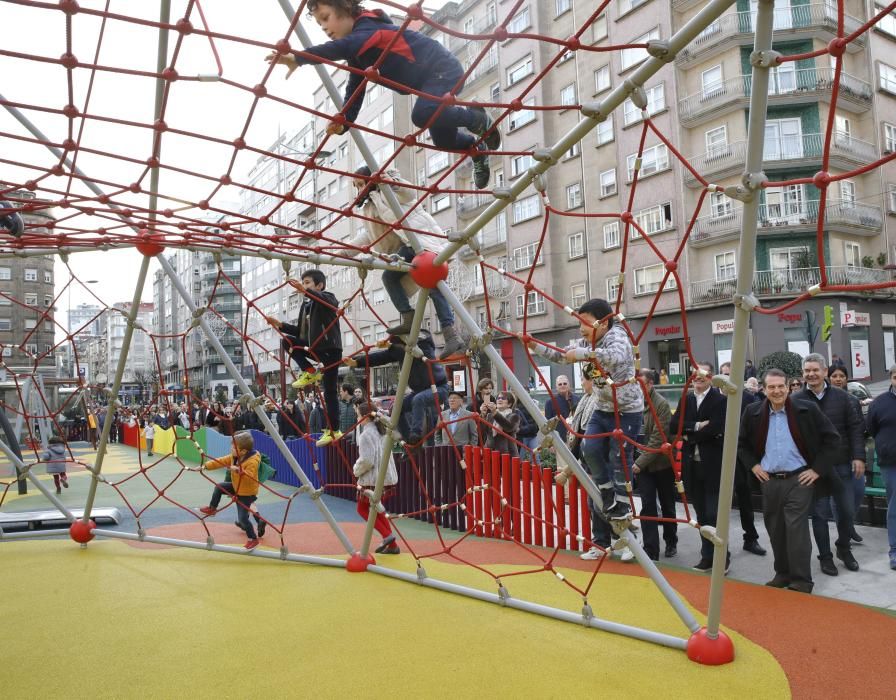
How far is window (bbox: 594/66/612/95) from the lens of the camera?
19.7 meters

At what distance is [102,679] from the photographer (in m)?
2.85

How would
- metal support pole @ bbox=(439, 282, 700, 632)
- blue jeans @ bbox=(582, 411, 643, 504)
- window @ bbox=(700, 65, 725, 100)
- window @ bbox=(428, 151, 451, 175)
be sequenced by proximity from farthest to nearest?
window @ bbox=(428, 151, 451, 175) < window @ bbox=(700, 65, 725, 100) < blue jeans @ bbox=(582, 411, 643, 504) < metal support pole @ bbox=(439, 282, 700, 632)

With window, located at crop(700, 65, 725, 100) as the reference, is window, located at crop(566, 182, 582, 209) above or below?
below

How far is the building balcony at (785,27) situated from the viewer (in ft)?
57.5

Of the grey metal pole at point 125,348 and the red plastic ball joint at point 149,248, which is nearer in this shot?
the red plastic ball joint at point 149,248

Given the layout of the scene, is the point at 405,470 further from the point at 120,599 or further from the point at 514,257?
the point at 514,257

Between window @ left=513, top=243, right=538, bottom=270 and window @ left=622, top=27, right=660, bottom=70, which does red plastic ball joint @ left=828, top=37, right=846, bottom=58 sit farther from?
window @ left=513, top=243, right=538, bottom=270

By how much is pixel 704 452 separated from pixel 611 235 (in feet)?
52.7

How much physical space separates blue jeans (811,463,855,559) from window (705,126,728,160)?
50.8 ft

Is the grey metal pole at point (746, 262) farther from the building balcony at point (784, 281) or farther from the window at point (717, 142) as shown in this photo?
the window at point (717, 142)

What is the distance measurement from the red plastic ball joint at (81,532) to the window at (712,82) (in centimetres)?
1776

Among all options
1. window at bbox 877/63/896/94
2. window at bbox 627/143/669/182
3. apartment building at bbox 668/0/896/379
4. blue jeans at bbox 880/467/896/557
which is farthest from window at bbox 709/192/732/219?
blue jeans at bbox 880/467/896/557

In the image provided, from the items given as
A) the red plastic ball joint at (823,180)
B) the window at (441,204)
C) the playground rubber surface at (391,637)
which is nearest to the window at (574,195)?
the window at (441,204)

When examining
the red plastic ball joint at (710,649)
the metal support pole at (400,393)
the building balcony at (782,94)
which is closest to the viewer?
the red plastic ball joint at (710,649)
